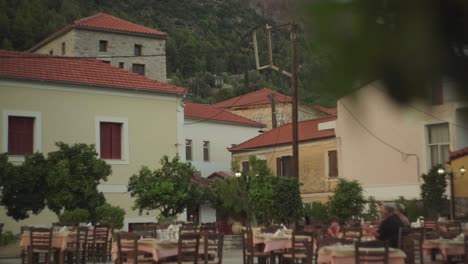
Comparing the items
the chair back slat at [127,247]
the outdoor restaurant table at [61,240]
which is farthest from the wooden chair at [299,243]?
the outdoor restaurant table at [61,240]

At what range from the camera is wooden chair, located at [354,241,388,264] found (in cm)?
1097

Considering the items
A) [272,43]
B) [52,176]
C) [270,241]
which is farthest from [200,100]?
[272,43]

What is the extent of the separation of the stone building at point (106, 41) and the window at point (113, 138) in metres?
19.3

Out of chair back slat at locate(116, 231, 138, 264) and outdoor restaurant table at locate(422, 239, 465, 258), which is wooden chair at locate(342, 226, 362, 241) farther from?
chair back slat at locate(116, 231, 138, 264)

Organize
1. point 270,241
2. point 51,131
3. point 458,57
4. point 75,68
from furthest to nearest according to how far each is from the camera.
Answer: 1. point 75,68
2. point 51,131
3. point 270,241
4. point 458,57

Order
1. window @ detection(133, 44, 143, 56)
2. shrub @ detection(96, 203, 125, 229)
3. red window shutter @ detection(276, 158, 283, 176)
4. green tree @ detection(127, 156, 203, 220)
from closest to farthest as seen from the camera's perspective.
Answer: shrub @ detection(96, 203, 125, 229) → green tree @ detection(127, 156, 203, 220) → red window shutter @ detection(276, 158, 283, 176) → window @ detection(133, 44, 143, 56)

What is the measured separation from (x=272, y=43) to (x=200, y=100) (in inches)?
2836

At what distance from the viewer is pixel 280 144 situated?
135 feet

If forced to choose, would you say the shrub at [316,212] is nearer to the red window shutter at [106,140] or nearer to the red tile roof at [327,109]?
the red window shutter at [106,140]

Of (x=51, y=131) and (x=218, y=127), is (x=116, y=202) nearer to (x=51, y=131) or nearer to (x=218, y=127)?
(x=51, y=131)

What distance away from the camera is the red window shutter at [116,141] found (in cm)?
3125

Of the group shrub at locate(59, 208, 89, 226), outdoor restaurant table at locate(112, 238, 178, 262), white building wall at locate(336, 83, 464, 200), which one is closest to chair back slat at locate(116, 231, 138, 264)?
outdoor restaurant table at locate(112, 238, 178, 262)

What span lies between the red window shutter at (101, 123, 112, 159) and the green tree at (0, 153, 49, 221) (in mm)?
8403

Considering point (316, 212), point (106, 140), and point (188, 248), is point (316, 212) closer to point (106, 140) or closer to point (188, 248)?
point (106, 140)
